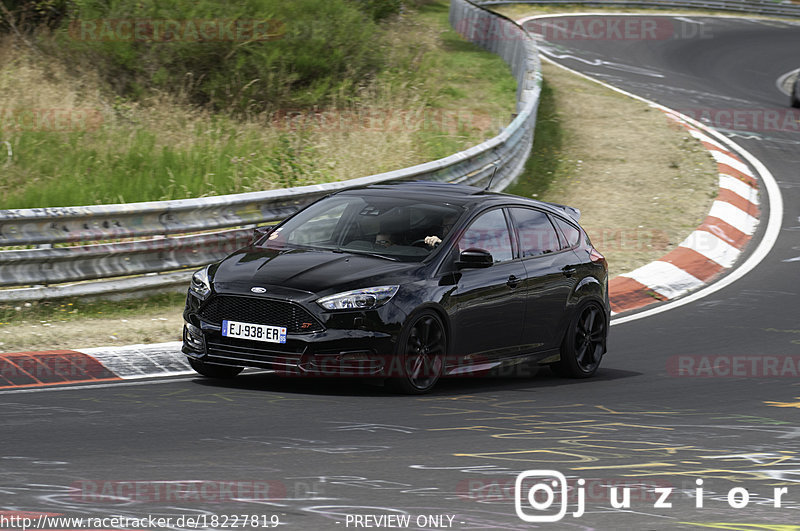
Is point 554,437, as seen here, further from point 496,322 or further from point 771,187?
point 771,187

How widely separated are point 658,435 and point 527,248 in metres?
2.54

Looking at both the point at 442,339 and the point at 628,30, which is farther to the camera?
the point at 628,30

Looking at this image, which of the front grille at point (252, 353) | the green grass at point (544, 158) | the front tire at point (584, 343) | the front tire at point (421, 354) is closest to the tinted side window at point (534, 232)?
the front tire at point (584, 343)

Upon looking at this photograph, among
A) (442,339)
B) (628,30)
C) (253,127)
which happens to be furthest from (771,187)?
(628,30)

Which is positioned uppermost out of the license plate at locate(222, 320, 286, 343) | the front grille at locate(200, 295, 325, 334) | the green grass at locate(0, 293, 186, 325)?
the front grille at locate(200, 295, 325, 334)

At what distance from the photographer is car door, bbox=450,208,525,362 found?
8.73 m

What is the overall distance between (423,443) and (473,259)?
2112 mm

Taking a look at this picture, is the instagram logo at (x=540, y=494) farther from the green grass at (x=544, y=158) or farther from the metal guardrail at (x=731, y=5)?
the metal guardrail at (x=731, y=5)

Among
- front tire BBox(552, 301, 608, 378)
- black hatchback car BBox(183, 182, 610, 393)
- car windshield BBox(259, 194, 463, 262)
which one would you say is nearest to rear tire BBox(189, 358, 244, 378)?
black hatchback car BBox(183, 182, 610, 393)

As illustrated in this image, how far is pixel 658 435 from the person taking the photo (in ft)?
24.6

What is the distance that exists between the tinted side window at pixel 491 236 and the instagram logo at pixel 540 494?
309 cm

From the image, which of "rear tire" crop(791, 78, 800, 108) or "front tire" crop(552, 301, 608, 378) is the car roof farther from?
"rear tire" crop(791, 78, 800, 108)

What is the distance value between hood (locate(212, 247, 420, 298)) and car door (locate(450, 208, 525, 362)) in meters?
0.56

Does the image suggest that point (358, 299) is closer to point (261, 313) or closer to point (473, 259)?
point (261, 313)
